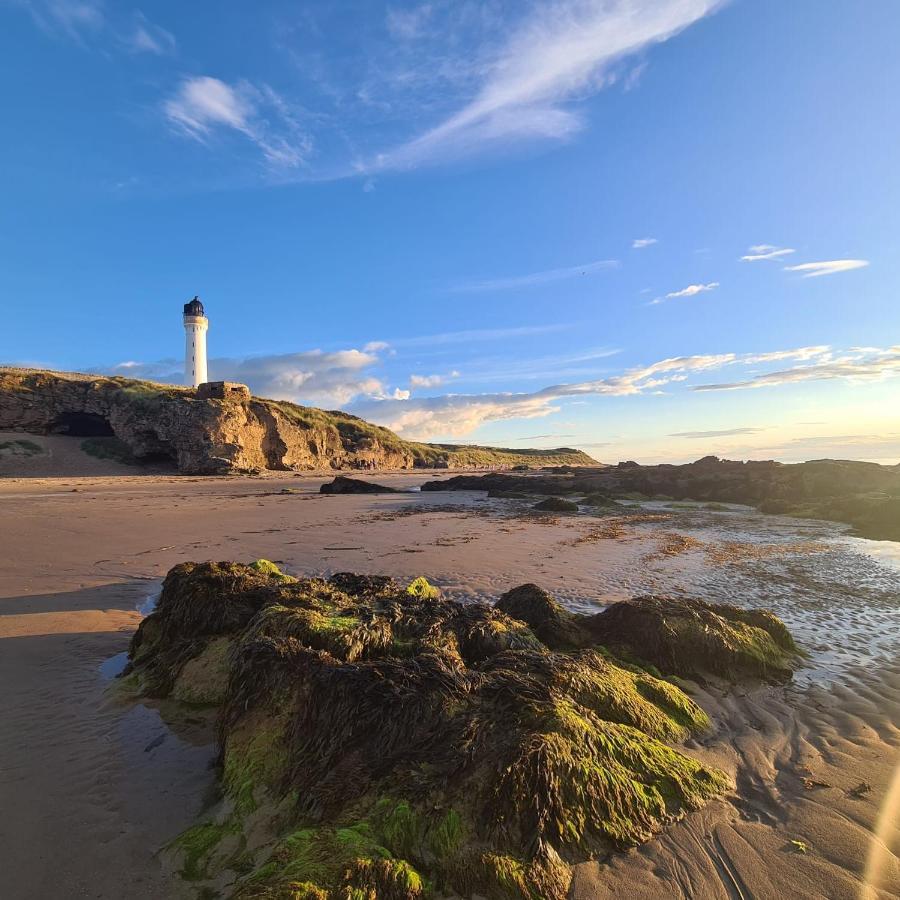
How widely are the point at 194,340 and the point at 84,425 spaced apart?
25923mm

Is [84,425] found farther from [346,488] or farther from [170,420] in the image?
[346,488]

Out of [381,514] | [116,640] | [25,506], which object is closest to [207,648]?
[116,640]

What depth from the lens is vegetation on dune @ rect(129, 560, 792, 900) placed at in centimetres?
242

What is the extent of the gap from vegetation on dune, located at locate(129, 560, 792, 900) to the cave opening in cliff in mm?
53295

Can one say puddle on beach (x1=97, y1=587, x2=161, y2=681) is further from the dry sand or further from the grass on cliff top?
the grass on cliff top

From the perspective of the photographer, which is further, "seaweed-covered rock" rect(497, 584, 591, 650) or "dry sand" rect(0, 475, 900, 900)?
"seaweed-covered rock" rect(497, 584, 591, 650)

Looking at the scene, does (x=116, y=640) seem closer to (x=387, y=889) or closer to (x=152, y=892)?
(x=152, y=892)

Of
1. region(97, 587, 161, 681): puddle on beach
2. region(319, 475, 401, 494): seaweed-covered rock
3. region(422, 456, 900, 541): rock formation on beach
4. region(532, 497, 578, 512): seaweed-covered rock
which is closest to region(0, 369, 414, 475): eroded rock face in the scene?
region(319, 475, 401, 494): seaweed-covered rock

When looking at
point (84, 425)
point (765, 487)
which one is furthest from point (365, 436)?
point (765, 487)

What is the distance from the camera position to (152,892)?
101 inches

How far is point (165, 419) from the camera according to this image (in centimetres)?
4344

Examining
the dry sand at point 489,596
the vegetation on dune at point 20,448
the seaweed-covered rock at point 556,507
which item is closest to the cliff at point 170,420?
the vegetation on dune at point 20,448

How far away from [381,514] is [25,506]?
1339cm

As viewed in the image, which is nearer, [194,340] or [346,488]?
[346,488]
